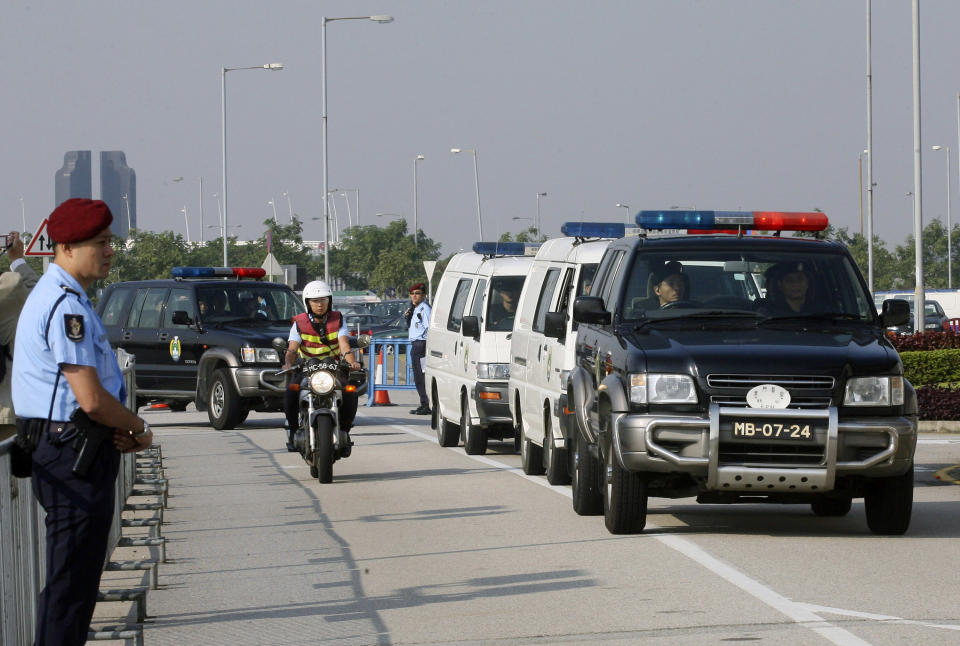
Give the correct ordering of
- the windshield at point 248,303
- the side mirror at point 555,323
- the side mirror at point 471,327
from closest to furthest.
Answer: the side mirror at point 555,323, the side mirror at point 471,327, the windshield at point 248,303

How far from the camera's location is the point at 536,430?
15211 mm

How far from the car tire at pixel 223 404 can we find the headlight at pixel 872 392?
13565 mm

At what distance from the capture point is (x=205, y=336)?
23578 mm

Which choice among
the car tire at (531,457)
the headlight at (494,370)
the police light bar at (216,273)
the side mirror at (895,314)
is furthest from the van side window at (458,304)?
the side mirror at (895,314)

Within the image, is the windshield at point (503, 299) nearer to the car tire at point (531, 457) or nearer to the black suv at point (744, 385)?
the car tire at point (531, 457)

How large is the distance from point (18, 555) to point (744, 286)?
615 centimetres

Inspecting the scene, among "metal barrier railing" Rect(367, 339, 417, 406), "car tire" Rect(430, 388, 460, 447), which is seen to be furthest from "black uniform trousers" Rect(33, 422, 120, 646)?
"metal barrier railing" Rect(367, 339, 417, 406)

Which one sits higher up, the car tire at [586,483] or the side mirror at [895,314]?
the side mirror at [895,314]

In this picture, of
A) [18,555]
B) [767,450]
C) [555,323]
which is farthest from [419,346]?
[18,555]

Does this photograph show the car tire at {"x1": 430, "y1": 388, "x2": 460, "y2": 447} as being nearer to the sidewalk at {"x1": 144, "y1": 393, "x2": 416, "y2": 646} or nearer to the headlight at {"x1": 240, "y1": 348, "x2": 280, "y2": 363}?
the sidewalk at {"x1": 144, "y1": 393, "x2": 416, "y2": 646}

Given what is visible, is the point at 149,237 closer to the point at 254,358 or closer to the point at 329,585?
the point at 254,358

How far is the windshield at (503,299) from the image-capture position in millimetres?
18234

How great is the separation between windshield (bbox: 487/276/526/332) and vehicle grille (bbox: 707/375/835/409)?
7860mm

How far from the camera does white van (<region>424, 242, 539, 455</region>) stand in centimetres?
1773
